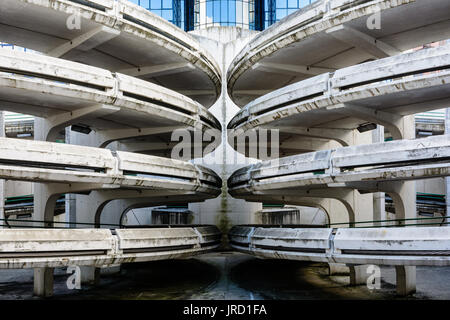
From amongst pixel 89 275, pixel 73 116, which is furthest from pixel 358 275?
pixel 73 116

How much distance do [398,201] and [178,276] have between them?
45.5 ft

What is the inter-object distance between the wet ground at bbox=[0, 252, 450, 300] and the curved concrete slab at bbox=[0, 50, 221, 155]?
8.01m

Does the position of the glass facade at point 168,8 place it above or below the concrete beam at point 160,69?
above

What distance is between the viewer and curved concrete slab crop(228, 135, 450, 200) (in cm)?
1806

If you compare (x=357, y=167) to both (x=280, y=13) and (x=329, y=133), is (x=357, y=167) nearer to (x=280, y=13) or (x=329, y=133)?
(x=329, y=133)

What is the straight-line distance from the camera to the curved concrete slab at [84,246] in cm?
1766

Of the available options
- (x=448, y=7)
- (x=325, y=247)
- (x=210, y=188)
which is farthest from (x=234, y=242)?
(x=448, y=7)

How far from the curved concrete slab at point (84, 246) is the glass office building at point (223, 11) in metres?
29.5

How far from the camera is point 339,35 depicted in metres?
21.8

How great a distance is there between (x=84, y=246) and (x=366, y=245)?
34.6ft

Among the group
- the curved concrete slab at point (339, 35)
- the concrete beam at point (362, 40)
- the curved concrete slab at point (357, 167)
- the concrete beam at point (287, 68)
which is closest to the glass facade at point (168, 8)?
the curved concrete slab at point (339, 35)

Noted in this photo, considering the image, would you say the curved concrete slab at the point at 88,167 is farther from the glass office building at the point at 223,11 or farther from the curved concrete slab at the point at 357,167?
the glass office building at the point at 223,11

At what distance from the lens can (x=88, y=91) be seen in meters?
20.3

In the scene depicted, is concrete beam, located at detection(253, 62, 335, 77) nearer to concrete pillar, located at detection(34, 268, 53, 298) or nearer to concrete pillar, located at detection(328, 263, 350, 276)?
concrete pillar, located at detection(328, 263, 350, 276)
